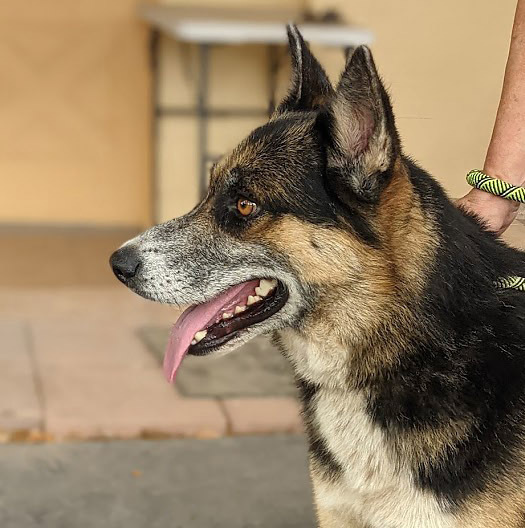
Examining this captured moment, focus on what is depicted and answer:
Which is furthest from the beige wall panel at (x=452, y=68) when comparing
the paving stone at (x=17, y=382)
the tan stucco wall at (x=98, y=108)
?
the tan stucco wall at (x=98, y=108)

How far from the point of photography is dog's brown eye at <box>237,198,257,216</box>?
131 inches

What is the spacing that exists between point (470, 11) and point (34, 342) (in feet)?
12.2

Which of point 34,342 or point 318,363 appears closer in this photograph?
point 318,363

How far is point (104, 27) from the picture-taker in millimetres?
8961

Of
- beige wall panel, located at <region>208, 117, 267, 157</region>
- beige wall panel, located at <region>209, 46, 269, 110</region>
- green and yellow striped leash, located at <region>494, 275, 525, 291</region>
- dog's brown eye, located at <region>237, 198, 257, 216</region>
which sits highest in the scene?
dog's brown eye, located at <region>237, 198, 257, 216</region>

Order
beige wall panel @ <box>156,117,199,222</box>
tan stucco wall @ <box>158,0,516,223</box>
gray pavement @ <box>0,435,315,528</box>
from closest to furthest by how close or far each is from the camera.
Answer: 1. tan stucco wall @ <box>158,0,516,223</box>
2. gray pavement @ <box>0,435,315,528</box>
3. beige wall panel @ <box>156,117,199,222</box>

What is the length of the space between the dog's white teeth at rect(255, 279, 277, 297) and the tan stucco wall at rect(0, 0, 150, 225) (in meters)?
5.82

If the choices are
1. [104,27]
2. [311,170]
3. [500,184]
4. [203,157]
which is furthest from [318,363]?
[104,27]

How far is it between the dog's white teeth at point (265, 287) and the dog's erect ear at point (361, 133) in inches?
13.6

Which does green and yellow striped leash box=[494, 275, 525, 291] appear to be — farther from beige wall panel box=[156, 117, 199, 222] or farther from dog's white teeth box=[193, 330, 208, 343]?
beige wall panel box=[156, 117, 199, 222]

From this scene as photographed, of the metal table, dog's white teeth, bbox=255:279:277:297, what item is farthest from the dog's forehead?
the metal table

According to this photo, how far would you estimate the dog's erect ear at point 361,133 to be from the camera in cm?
298

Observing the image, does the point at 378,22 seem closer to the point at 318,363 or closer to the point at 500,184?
the point at 500,184

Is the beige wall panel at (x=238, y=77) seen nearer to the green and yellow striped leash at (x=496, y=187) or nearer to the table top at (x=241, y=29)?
the table top at (x=241, y=29)
